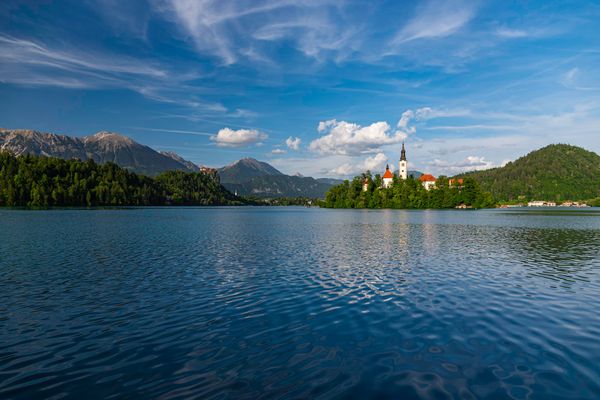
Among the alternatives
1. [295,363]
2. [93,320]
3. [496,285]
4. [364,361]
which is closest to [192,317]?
[93,320]

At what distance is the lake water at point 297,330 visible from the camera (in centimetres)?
1193

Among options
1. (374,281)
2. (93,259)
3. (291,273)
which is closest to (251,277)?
(291,273)

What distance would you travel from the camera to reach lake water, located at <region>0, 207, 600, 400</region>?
39.1 feet

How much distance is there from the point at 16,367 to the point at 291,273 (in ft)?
68.7

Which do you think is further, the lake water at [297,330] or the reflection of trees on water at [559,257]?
the reflection of trees on water at [559,257]

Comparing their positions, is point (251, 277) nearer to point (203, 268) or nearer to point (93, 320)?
point (203, 268)

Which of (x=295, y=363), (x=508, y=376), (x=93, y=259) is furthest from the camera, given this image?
(x=93, y=259)

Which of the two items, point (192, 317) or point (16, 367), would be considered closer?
point (16, 367)

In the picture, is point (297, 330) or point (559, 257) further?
point (559, 257)

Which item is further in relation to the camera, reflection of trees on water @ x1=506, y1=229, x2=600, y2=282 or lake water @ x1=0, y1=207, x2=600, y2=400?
reflection of trees on water @ x1=506, y1=229, x2=600, y2=282

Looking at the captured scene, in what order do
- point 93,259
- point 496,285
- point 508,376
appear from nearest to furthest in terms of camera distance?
point 508,376
point 496,285
point 93,259

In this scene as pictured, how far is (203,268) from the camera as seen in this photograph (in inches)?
1324

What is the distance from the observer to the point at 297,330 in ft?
57.2

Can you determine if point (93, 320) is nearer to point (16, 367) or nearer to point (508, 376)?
point (16, 367)
